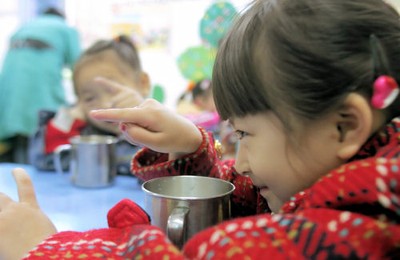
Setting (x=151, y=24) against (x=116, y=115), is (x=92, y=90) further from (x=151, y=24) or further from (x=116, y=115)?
(x=151, y=24)

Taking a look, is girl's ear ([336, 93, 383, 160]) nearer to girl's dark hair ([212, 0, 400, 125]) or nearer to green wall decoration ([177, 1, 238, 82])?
girl's dark hair ([212, 0, 400, 125])

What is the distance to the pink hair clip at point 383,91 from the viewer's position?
1.39 ft

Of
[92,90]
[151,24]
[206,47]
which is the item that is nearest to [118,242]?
[92,90]

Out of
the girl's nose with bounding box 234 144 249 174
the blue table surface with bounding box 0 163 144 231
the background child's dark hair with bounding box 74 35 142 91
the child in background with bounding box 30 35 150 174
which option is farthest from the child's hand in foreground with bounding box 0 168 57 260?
the background child's dark hair with bounding box 74 35 142 91

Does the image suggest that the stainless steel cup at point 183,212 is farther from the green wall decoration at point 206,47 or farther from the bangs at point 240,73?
the green wall decoration at point 206,47

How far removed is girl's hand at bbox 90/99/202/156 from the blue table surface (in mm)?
158

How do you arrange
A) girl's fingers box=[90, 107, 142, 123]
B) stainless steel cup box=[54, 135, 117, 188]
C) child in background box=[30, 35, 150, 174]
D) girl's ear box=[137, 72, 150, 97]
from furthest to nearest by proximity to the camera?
1. girl's ear box=[137, 72, 150, 97]
2. child in background box=[30, 35, 150, 174]
3. stainless steel cup box=[54, 135, 117, 188]
4. girl's fingers box=[90, 107, 142, 123]

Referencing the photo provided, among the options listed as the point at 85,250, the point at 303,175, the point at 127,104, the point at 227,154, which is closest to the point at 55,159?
the point at 127,104

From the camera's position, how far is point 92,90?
1.33 metres

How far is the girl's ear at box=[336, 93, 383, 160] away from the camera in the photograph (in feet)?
1.43

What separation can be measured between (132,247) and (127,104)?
0.61 meters

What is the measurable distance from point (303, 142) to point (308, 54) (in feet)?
0.32

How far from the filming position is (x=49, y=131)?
1.34m

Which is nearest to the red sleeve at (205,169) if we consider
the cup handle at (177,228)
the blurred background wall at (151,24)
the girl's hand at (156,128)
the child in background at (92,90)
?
the girl's hand at (156,128)
